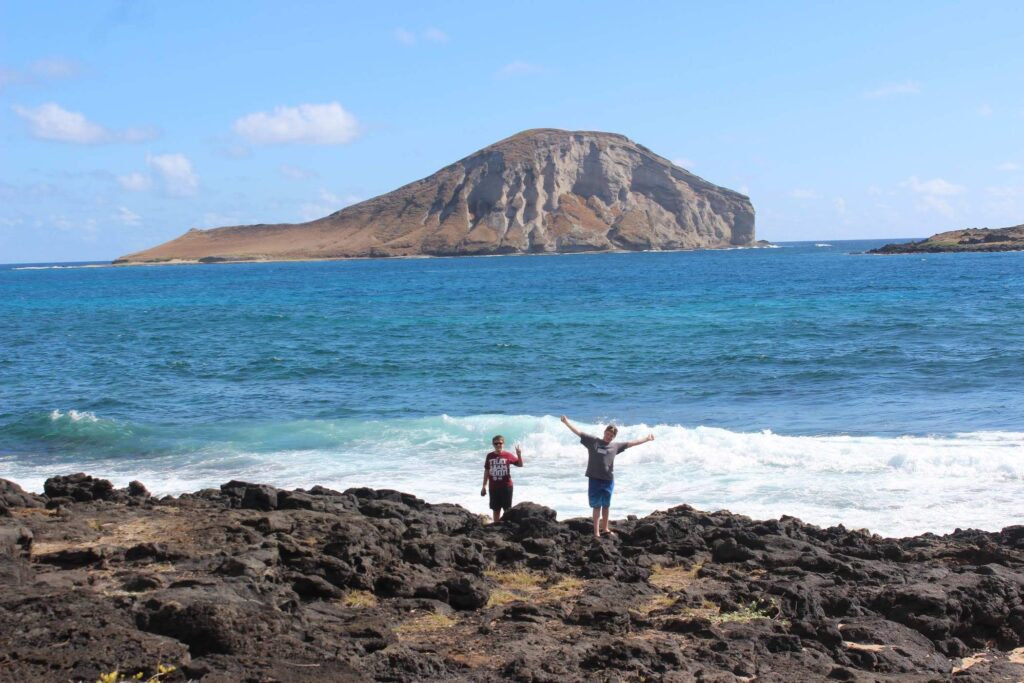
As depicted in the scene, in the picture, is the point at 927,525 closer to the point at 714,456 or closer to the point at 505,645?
the point at 714,456

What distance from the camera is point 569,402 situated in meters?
24.0

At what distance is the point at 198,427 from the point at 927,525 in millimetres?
14899

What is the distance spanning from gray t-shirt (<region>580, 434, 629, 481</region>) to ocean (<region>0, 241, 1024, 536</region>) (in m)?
2.37

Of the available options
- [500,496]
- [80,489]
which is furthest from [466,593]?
[80,489]

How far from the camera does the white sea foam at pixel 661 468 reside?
1370 cm

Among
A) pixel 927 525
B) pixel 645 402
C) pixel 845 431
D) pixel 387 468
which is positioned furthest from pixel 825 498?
→ pixel 645 402

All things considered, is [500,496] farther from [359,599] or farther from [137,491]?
[137,491]

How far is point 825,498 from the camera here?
1405 cm

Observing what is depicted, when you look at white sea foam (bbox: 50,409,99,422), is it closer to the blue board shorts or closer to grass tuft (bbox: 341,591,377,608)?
the blue board shorts

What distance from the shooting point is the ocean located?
1520 cm

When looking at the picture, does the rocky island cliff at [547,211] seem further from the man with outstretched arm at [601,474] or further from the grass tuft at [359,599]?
the grass tuft at [359,599]

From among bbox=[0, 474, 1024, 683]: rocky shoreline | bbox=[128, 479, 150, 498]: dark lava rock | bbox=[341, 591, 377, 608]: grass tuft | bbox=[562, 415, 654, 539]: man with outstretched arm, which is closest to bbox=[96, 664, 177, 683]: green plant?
bbox=[0, 474, 1024, 683]: rocky shoreline

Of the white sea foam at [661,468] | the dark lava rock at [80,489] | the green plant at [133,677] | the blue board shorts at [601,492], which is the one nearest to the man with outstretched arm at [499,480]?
the blue board shorts at [601,492]

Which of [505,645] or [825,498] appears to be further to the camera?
[825,498]
